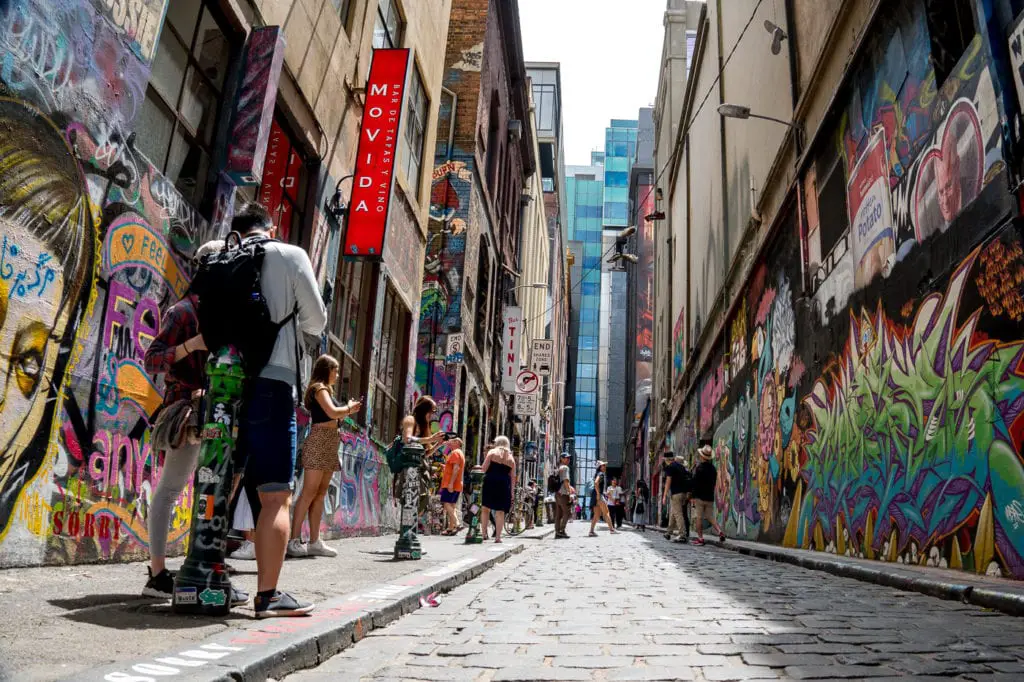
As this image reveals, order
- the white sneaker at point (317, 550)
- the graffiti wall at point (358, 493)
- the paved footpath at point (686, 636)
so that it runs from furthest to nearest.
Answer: the graffiti wall at point (358, 493) → the white sneaker at point (317, 550) → the paved footpath at point (686, 636)

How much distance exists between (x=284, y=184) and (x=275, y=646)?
6399 mm

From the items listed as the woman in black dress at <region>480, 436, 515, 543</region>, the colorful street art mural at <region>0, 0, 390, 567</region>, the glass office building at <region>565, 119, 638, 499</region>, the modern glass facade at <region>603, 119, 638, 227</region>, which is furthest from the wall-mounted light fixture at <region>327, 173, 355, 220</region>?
the modern glass facade at <region>603, 119, 638, 227</region>

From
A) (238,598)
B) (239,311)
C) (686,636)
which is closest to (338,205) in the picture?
(239,311)

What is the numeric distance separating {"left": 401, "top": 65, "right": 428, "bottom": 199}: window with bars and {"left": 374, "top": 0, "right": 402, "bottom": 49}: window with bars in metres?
1.06

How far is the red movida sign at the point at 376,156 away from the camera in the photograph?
956 cm

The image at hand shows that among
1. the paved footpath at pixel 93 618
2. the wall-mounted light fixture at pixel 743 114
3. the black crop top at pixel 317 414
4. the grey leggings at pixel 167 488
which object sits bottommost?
the paved footpath at pixel 93 618

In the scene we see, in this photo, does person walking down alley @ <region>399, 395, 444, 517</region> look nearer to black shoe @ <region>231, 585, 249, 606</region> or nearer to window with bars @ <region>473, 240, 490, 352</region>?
black shoe @ <region>231, 585, 249, 606</region>

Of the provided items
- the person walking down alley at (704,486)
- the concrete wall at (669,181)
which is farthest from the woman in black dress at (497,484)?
the concrete wall at (669,181)

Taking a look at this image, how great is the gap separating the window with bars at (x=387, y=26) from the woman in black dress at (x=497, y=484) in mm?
5971

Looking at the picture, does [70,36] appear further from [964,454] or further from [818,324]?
[818,324]

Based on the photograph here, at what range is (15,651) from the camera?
2.57 meters

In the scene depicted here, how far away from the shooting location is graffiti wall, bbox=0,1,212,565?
4.20 m

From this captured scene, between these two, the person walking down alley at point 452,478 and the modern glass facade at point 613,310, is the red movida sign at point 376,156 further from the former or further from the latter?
the modern glass facade at point 613,310

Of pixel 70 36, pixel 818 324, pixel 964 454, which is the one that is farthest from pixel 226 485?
pixel 818 324
